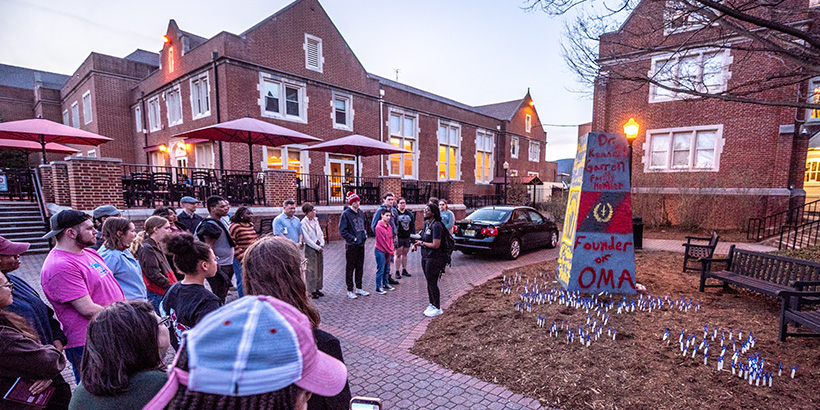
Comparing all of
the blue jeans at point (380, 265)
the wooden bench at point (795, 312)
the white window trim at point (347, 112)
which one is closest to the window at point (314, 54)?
the white window trim at point (347, 112)

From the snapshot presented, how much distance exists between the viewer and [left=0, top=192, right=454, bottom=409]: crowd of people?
2.72ft

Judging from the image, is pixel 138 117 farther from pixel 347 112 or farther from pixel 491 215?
pixel 491 215

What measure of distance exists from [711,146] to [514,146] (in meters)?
18.9

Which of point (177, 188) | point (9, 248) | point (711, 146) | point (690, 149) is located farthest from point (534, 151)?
point (9, 248)

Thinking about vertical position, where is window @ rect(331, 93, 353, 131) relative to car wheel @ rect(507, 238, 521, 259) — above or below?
above

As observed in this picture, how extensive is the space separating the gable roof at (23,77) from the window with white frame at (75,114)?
11.2m

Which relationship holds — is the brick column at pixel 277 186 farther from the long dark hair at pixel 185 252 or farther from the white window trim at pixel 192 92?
the long dark hair at pixel 185 252

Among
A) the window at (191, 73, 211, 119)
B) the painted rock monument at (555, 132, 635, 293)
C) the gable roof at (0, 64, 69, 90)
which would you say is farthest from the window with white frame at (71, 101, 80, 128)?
the painted rock monument at (555, 132, 635, 293)

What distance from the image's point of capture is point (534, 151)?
3694 cm

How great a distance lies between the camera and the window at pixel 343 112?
19.0m

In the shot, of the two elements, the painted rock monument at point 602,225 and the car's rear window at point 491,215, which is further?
the car's rear window at point 491,215

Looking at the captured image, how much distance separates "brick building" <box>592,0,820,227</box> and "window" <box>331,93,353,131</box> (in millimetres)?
12945

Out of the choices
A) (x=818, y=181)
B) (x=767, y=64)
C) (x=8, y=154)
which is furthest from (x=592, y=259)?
(x=8, y=154)

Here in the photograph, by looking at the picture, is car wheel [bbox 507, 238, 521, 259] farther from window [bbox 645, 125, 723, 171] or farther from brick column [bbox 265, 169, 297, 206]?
window [bbox 645, 125, 723, 171]
